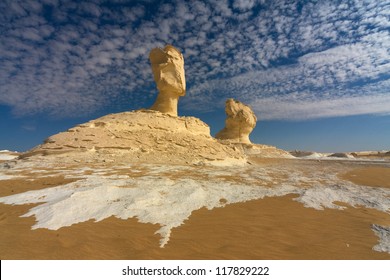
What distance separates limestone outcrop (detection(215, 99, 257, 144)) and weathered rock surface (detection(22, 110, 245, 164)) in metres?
23.0

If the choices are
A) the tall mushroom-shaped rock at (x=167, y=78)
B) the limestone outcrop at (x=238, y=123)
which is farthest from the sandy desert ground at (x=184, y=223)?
the limestone outcrop at (x=238, y=123)

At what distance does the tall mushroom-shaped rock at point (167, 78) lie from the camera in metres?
20.6

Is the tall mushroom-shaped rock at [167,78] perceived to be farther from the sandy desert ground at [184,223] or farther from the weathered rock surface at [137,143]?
the sandy desert ground at [184,223]

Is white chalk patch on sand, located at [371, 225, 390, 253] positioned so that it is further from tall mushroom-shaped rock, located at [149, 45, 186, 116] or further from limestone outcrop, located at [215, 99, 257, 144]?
limestone outcrop, located at [215, 99, 257, 144]

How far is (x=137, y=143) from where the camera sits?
51.2 ft

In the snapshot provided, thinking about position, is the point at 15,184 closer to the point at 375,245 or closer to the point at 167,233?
the point at 167,233

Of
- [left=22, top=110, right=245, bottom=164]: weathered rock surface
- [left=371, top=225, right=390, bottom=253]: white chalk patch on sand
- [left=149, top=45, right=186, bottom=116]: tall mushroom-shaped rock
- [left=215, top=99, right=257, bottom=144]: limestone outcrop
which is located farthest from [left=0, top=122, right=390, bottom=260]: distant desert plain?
[left=215, top=99, right=257, bottom=144]: limestone outcrop

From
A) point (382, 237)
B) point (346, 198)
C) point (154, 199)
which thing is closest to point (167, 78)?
point (154, 199)

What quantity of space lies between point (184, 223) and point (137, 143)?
39.2ft

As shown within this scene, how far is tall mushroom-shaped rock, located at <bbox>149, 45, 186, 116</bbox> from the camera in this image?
20.6m

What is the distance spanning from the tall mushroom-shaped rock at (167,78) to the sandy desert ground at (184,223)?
14.5 metres
